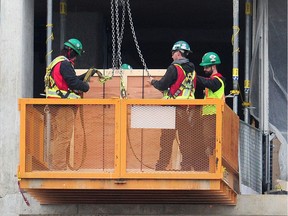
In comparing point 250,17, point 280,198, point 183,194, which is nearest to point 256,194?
point 280,198

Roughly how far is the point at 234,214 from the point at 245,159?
3.29 feet

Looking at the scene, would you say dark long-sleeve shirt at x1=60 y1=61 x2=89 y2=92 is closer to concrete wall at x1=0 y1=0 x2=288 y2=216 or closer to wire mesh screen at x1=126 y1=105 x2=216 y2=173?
wire mesh screen at x1=126 y1=105 x2=216 y2=173

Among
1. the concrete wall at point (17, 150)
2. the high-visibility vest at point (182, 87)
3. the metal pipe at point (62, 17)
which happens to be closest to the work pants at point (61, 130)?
the high-visibility vest at point (182, 87)

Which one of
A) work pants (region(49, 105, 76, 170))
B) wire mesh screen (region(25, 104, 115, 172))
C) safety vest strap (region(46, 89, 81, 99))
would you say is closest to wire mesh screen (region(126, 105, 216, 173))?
wire mesh screen (region(25, 104, 115, 172))

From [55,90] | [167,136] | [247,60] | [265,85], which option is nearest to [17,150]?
[55,90]

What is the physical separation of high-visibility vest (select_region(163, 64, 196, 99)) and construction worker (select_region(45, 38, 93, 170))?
1.39 meters

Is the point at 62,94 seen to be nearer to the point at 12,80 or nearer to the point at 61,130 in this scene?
the point at 61,130

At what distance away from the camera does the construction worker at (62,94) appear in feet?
71.2

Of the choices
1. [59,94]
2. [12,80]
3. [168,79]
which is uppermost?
[12,80]

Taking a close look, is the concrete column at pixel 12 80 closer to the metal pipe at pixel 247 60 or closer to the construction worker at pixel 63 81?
the construction worker at pixel 63 81

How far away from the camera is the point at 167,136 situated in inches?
853

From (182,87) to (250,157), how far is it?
8.25 ft

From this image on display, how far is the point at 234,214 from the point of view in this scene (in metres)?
23.8

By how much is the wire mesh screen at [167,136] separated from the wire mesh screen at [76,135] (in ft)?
1.18
